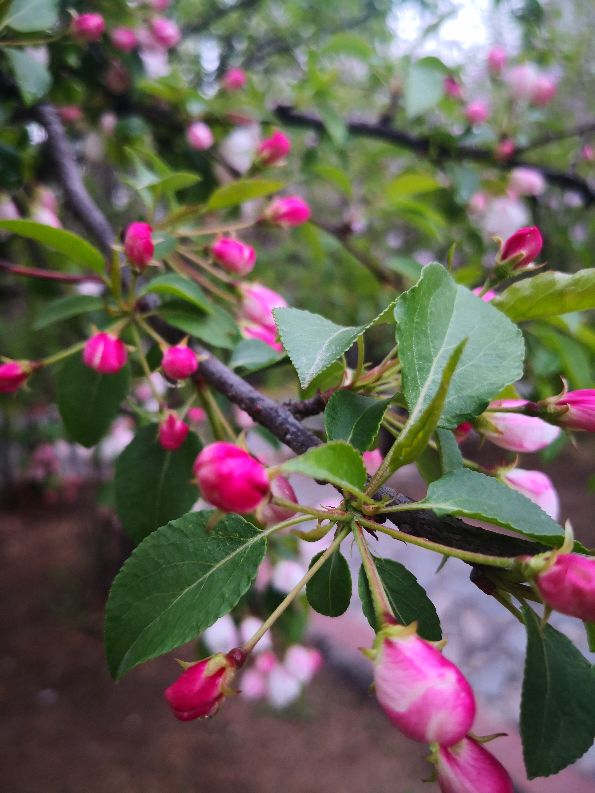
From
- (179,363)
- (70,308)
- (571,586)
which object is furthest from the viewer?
(70,308)

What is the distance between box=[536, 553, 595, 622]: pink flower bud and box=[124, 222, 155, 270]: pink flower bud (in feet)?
1.18

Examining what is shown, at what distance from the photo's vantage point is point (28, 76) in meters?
0.64

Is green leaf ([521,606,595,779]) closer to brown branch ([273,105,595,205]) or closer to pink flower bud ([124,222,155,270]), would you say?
pink flower bud ([124,222,155,270])

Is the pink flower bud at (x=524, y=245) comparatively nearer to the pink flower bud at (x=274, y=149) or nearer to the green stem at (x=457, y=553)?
the green stem at (x=457, y=553)

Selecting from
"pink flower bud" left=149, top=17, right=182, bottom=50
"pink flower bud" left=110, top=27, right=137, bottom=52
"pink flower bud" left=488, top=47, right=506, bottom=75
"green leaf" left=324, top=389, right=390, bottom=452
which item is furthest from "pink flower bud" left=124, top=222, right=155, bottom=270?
"pink flower bud" left=488, top=47, right=506, bottom=75

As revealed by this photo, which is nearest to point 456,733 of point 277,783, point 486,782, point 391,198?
point 486,782

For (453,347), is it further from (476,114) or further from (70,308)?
(476,114)

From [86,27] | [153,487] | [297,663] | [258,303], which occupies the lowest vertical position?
[297,663]

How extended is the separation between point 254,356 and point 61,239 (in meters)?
0.19

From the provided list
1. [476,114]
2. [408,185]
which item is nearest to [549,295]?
[408,185]

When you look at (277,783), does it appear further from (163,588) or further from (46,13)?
(46,13)

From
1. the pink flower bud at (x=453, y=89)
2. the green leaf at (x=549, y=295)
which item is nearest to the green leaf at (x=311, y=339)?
the green leaf at (x=549, y=295)

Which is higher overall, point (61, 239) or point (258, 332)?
point (61, 239)

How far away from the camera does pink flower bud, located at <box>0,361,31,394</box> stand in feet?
1.69
